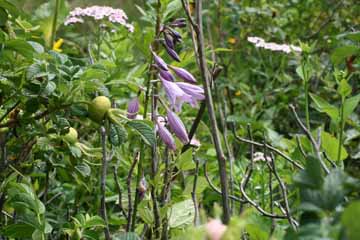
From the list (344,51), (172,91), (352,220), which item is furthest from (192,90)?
(352,220)

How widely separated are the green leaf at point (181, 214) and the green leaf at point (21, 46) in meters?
0.35

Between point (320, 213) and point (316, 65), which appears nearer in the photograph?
point (320, 213)

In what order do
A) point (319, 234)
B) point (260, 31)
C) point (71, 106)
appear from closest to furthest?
1. point (319, 234)
2. point (71, 106)
3. point (260, 31)

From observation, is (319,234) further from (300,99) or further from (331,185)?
(300,99)

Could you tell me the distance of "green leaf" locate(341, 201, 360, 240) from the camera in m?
0.46

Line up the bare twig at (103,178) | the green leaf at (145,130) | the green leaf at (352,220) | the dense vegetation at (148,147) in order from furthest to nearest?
the bare twig at (103,178) → the green leaf at (145,130) → the dense vegetation at (148,147) → the green leaf at (352,220)

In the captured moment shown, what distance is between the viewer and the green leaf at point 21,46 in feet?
3.84

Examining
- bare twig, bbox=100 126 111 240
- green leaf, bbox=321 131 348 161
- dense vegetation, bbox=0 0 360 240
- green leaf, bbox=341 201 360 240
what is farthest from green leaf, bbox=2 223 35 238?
green leaf, bbox=341 201 360 240

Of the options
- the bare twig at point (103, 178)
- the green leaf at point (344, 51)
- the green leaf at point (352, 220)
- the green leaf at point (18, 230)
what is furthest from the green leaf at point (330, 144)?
the green leaf at point (352, 220)

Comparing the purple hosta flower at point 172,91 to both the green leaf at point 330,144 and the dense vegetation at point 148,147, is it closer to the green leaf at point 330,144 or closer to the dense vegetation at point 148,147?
the dense vegetation at point 148,147

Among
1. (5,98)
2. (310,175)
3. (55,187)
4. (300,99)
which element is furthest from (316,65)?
(310,175)

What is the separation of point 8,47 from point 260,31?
1.91m

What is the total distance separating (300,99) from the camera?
8.23ft

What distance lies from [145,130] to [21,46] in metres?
0.29
